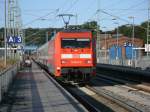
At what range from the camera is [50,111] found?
49.0 feet

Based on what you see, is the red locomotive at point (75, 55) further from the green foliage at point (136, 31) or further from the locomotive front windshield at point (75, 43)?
the green foliage at point (136, 31)

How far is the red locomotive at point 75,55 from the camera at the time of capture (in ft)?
97.6

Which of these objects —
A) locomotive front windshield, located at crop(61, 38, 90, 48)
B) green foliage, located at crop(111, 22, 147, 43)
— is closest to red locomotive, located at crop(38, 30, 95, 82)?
locomotive front windshield, located at crop(61, 38, 90, 48)

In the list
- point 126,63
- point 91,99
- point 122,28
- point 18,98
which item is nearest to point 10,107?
point 18,98

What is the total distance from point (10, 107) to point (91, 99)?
8354 millimetres

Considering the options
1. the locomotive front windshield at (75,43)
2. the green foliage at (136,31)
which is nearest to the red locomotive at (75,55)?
the locomotive front windshield at (75,43)

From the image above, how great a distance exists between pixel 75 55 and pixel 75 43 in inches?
32.6

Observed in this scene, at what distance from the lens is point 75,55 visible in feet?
97.9

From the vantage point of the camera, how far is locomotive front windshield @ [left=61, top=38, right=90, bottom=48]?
30.2 metres

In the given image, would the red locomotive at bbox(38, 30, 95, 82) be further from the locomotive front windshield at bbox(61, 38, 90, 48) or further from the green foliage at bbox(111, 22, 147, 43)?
the green foliage at bbox(111, 22, 147, 43)

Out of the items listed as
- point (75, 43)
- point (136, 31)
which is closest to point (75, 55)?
point (75, 43)

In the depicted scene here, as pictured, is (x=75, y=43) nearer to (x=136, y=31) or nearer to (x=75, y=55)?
(x=75, y=55)

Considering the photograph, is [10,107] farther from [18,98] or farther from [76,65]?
[76,65]

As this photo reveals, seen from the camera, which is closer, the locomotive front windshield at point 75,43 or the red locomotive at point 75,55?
the red locomotive at point 75,55
